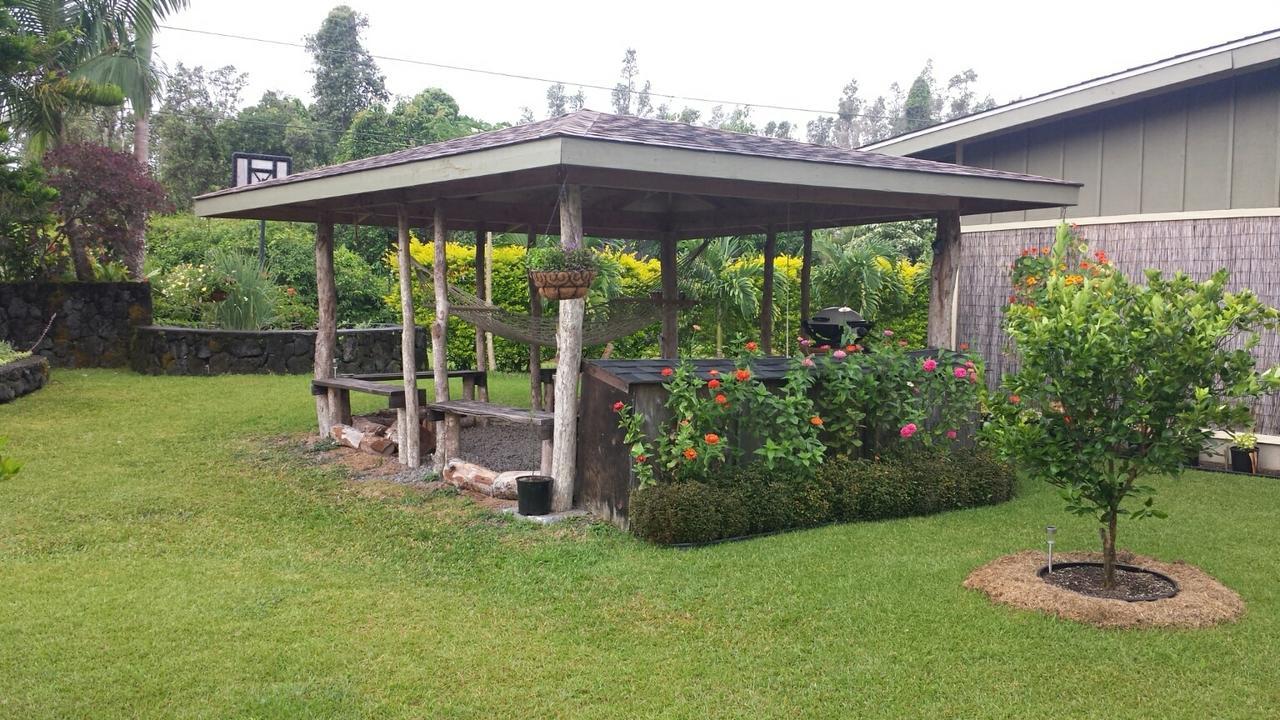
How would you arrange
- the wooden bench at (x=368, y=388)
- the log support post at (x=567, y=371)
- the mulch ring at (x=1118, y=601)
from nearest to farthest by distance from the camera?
the mulch ring at (x=1118, y=601) → the log support post at (x=567, y=371) → the wooden bench at (x=368, y=388)

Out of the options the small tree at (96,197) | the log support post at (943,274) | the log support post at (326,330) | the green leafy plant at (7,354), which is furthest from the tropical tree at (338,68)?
the log support post at (943,274)

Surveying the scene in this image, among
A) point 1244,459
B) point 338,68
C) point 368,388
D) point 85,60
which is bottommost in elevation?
point 1244,459

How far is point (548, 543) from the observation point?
5145 mm

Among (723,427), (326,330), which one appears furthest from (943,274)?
(326,330)

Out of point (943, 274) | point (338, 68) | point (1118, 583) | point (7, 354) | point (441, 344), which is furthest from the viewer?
point (338, 68)

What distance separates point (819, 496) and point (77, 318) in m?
10.6

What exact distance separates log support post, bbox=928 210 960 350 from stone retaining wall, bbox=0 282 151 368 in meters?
9.97

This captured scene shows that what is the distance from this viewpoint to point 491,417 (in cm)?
637

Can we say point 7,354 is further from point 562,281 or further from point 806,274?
point 806,274

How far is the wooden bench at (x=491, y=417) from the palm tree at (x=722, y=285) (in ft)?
17.8

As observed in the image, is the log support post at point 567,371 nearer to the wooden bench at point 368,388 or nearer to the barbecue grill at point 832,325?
the wooden bench at point 368,388

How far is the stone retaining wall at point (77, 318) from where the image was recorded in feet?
39.2

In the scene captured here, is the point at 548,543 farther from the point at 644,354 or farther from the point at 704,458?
the point at 644,354

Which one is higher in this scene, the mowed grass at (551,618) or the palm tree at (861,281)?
the palm tree at (861,281)
